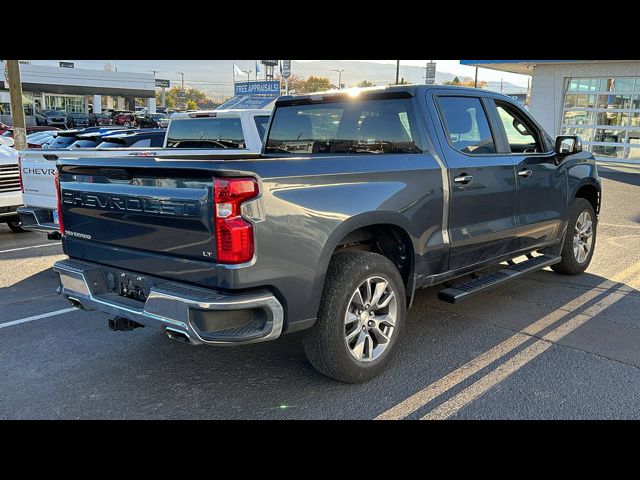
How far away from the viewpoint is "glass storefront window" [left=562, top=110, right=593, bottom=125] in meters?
22.4

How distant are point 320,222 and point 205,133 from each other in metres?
4.97

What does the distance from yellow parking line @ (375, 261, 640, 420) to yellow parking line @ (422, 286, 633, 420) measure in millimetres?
98

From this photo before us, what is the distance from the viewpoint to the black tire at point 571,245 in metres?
5.99

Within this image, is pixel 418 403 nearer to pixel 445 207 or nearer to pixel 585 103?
pixel 445 207

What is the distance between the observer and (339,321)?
3.47m

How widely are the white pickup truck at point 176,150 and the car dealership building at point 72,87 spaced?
178 feet

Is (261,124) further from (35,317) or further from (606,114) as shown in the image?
(606,114)

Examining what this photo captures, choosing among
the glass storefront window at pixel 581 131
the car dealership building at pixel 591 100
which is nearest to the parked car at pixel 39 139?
the car dealership building at pixel 591 100

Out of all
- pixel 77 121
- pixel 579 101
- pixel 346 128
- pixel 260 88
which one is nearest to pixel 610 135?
pixel 579 101

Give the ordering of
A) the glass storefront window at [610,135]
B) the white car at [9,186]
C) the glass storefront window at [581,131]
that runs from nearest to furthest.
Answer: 1. the white car at [9,186]
2. the glass storefront window at [610,135]
3. the glass storefront window at [581,131]

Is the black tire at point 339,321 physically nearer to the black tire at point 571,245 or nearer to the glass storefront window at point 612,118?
the black tire at point 571,245

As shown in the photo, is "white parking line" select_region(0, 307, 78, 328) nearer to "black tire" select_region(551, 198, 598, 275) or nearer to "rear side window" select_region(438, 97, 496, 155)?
"rear side window" select_region(438, 97, 496, 155)

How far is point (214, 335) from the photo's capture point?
304 cm

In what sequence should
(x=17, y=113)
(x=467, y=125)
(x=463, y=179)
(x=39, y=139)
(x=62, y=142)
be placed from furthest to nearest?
(x=39, y=139)
(x=17, y=113)
(x=62, y=142)
(x=467, y=125)
(x=463, y=179)
